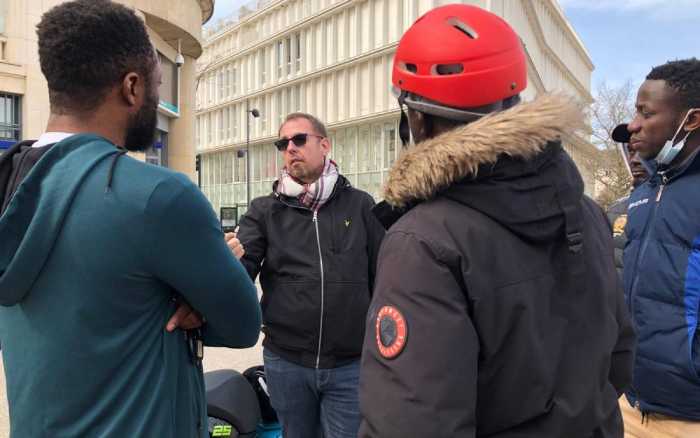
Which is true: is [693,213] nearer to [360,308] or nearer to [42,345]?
[360,308]

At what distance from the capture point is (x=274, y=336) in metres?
3.20

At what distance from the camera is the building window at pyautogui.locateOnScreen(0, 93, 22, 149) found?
16.9 metres

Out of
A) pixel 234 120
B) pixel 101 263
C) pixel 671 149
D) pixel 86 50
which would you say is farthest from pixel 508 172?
pixel 234 120

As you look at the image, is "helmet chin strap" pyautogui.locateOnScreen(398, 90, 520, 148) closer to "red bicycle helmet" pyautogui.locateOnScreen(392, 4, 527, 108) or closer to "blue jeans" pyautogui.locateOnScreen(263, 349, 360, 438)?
"red bicycle helmet" pyautogui.locateOnScreen(392, 4, 527, 108)

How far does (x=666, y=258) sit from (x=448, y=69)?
5.22 ft

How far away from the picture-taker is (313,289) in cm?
313

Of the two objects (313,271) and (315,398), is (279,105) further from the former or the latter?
(315,398)

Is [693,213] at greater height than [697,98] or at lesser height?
lesser

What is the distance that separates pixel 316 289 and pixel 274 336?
39 centimetres

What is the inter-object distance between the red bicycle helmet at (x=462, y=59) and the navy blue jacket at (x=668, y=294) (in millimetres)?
1357

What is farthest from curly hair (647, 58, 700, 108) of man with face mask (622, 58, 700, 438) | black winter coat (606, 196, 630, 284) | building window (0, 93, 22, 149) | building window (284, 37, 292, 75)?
building window (284, 37, 292, 75)

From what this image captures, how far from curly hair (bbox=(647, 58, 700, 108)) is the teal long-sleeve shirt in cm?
236

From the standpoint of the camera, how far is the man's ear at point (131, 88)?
1609 millimetres

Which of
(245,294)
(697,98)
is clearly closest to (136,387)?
(245,294)
